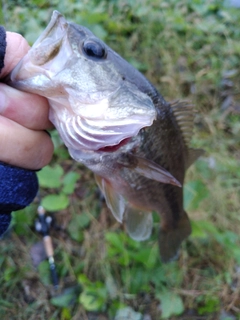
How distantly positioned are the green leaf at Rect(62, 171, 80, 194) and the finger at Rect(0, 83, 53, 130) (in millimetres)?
950

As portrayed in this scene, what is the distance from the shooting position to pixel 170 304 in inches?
79.5

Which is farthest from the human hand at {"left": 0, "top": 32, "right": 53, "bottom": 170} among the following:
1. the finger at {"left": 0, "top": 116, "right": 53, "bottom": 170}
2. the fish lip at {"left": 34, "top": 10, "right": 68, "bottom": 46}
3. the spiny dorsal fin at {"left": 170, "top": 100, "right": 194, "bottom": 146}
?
the spiny dorsal fin at {"left": 170, "top": 100, "right": 194, "bottom": 146}

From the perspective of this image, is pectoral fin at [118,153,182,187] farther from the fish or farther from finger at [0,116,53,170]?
finger at [0,116,53,170]

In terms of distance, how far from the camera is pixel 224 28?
9.98ft

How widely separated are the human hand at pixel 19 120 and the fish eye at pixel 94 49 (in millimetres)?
181

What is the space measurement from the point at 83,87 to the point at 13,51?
0.22 m

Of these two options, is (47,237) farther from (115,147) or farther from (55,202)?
(115,147)

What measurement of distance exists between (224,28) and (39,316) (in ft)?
8.51

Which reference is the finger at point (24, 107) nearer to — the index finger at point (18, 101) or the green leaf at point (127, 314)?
the index finger at point (18, 101)

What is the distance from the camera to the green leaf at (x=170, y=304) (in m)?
1.98

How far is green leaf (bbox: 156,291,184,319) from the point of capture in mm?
1984

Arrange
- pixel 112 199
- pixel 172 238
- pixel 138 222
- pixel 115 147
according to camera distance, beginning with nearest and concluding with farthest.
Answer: pixel 115 147, pixel 112 199, pixel 138 222, pixel 172 238

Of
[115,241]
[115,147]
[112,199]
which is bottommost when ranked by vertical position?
[115,241]

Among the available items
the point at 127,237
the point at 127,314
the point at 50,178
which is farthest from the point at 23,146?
the point at 127,314
